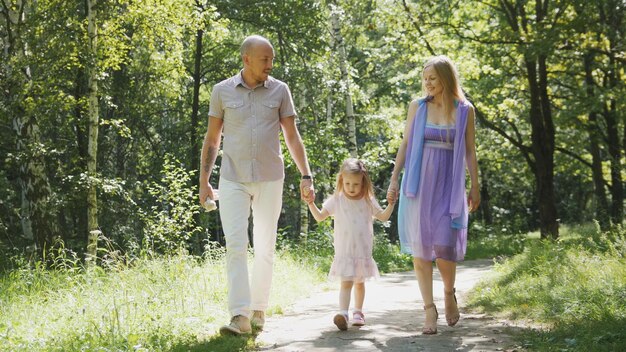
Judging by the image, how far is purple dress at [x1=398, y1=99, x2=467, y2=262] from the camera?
241 inches

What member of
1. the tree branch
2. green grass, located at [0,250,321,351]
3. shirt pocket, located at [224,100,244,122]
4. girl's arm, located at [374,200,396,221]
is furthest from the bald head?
the tree branch

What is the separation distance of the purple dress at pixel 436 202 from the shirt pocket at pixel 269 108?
1.24 meters

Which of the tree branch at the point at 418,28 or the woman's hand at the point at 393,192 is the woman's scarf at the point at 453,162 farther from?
the tree branch at the point at 418,28

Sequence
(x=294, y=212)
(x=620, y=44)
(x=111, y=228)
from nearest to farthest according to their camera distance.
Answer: (x=620, y=44) < (x=111, y=228) < (x=294, y=212)

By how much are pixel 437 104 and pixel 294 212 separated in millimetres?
31545

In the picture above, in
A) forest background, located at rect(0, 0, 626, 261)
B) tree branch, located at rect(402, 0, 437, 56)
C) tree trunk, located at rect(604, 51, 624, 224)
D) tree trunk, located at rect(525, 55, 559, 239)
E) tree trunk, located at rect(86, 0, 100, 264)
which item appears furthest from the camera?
tree trunk, located at rect(604, 51, 624, 224)

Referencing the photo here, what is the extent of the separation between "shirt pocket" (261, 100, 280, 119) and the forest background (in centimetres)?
348

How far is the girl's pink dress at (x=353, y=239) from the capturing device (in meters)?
6.52

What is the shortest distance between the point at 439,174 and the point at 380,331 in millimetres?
1388

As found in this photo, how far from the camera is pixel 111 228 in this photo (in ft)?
70.1

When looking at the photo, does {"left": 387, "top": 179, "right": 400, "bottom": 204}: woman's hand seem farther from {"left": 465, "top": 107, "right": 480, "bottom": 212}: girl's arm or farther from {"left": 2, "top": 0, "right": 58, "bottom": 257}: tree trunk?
{"left": 2, "top": 0, "right": 58, "bottom": 257}: tree trunk

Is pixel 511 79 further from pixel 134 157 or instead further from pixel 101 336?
pixel 101 336

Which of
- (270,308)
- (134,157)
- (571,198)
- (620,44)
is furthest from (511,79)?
(571,198)

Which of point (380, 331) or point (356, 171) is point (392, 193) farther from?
point (380, 331)
